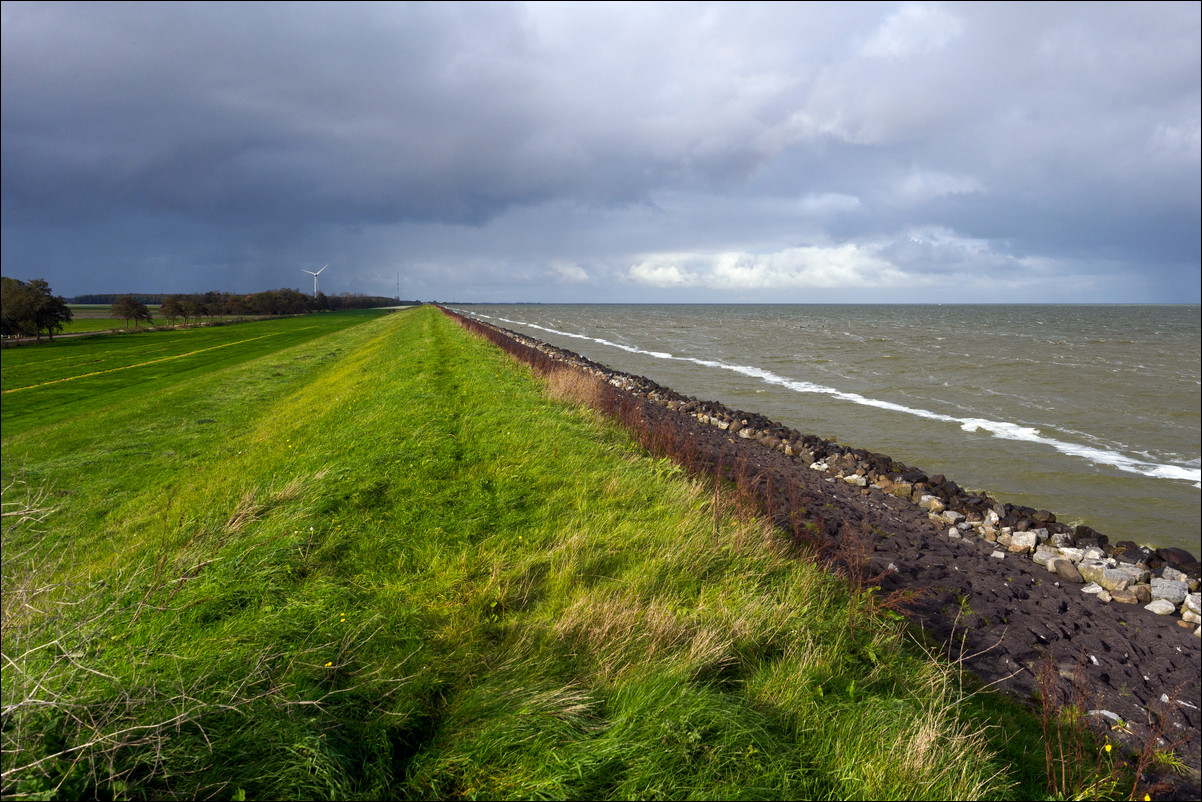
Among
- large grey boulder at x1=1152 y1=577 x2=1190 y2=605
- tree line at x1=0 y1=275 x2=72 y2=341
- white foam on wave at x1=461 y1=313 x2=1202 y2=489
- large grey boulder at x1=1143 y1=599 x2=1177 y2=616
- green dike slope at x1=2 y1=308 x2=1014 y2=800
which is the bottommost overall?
large grey boulder at x1=1143 y1=599 x2=1177 y2=616

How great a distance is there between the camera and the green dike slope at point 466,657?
117 inches

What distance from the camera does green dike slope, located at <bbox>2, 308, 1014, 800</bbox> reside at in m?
2.97

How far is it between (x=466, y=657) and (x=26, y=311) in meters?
87.7

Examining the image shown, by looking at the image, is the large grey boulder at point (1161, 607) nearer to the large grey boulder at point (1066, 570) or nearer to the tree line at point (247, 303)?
the large grey boulder at point (1066, 570)

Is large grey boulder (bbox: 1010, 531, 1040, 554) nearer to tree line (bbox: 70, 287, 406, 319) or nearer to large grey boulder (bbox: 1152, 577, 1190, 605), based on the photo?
large grey boulder (bbox: 1152, 577, 1190, 605)

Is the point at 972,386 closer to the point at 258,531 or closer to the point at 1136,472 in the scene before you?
the point at 1136,472

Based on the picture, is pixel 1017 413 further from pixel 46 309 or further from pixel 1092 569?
pixel 46 309

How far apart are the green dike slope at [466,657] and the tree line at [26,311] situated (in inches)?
3113

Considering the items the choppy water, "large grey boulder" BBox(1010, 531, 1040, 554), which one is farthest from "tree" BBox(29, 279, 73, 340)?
"large grey boulder" BBox(1010, 531, 1040, 554)

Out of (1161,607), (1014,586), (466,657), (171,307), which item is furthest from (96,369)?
(171,307)

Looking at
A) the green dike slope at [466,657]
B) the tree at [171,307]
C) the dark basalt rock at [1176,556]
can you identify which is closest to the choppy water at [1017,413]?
the dark basalt rock at [1176,556]

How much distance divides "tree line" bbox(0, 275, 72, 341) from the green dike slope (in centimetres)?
7906

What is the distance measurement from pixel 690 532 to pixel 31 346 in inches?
3279

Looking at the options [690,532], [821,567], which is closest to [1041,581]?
[821,567]
